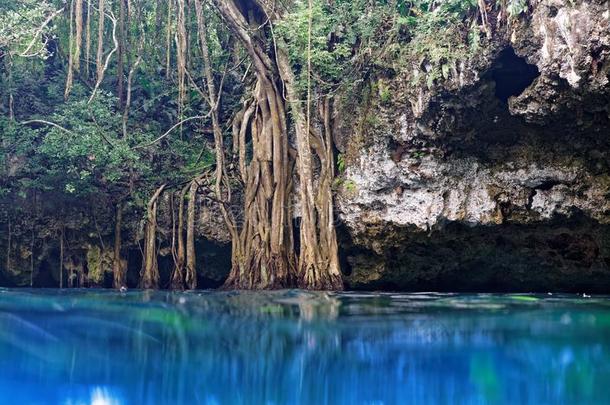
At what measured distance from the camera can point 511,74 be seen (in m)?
6.92

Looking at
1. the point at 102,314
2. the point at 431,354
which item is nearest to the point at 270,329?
the point at 431,354

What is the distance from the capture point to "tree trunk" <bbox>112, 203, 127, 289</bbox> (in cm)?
873

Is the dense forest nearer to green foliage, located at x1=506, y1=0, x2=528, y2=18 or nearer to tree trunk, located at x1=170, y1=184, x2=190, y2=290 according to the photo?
tree trunk, located at x1=170, y1=184, x2=190, y2=290

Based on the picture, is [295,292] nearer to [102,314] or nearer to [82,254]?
[102,314]

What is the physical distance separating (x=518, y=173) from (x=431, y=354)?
503 cm

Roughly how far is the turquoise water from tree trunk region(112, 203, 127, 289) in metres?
3.78

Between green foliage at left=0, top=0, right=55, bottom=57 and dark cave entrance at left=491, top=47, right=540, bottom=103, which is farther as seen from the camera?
green foliage at left=0, top=0, right=55, bottom=57

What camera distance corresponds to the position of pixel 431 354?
9.72 ft

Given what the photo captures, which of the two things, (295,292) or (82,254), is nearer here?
(295,292)

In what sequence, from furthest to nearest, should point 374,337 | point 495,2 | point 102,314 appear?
point 495,2
point 102,314
point 374,337

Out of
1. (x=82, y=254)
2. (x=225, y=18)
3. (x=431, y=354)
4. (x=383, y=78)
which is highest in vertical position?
(x=225, y=18)

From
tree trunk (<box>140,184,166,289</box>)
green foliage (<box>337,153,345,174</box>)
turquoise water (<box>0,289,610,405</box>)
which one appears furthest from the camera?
tree trunk (<box>140,184,166,289</box>)

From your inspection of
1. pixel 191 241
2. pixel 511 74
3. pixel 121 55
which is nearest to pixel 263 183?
pixel 191 241

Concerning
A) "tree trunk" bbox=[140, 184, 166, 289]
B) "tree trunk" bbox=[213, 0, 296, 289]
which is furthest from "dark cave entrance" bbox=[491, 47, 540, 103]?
"tree trunk" bbox=[140, 184, 166, 289]
